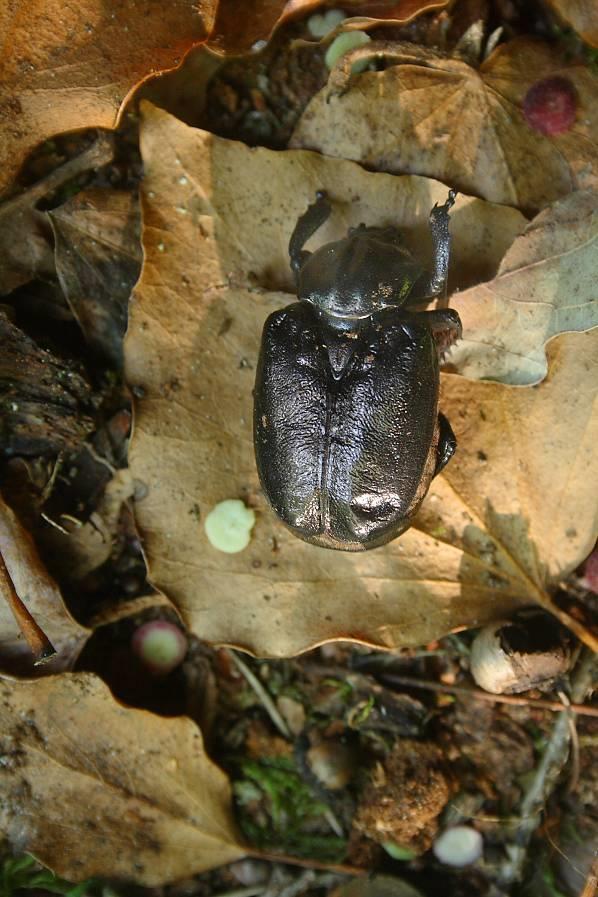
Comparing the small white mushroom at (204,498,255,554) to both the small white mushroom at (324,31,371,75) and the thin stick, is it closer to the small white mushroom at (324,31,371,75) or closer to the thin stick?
the thin stick

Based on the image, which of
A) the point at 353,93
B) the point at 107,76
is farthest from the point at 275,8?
the point at 107,76

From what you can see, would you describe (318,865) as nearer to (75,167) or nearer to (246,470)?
(246,470)

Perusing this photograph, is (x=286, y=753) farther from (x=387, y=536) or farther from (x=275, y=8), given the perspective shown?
(x=275, y=8)

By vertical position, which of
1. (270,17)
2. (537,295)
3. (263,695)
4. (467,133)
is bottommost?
(263,695)

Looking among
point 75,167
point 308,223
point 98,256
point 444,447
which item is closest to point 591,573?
point 444,447

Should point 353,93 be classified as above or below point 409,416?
above
